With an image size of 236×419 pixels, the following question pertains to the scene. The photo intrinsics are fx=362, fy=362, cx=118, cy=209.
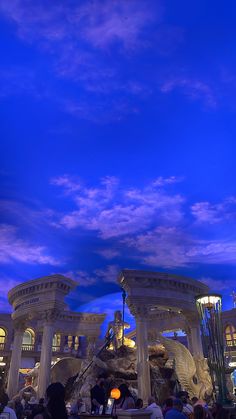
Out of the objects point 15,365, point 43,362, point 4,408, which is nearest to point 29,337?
point 15,365

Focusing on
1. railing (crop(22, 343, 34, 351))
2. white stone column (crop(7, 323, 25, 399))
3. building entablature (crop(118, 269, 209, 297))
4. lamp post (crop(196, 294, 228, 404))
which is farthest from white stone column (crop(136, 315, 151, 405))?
railing (crop(22, 343, 34, 351))

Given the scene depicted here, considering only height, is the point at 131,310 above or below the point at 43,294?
below

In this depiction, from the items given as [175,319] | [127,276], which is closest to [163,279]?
[127,276]

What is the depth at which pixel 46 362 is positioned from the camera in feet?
74.7

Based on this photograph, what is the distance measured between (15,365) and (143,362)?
10.8 meters

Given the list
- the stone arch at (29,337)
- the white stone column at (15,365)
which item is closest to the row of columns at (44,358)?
the white stone column at (15,365)

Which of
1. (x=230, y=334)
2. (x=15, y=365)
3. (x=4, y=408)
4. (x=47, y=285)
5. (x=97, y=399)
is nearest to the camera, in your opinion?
(x=4, y=408)

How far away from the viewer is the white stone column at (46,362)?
22219 mm

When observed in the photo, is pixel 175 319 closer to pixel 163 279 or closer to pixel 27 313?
pixel 163 279

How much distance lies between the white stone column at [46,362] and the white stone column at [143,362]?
5939 mm

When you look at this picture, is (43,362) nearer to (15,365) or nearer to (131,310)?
(15,365)

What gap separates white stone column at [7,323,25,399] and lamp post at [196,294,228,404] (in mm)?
17894

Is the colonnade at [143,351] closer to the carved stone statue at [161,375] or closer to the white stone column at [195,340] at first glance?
the white stone column at [195,340]

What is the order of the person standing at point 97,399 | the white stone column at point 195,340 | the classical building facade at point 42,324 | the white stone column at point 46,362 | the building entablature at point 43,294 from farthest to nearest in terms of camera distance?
the white stone column at point 195,340 → the building entablature at point 43,294 → the classical building facade at point 42,324 → the white stone column at point 46,362 → the person standing at point 97,399
